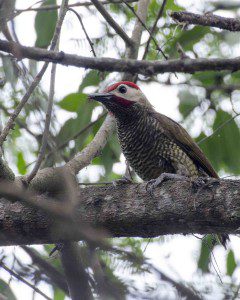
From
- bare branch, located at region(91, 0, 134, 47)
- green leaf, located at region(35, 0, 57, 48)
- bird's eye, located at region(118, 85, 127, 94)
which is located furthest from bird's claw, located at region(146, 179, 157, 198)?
bird's eye, located at region(118, 85, 127, 94)

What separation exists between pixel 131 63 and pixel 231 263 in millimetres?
2158

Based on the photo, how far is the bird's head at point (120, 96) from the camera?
4.91m

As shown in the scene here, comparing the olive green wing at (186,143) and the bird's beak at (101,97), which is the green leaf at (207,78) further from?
the bird's beak at (101,97)

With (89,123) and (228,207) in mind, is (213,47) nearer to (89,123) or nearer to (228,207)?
(89,123)

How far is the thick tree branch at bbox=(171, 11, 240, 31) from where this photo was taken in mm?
2834

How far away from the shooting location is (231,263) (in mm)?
3812

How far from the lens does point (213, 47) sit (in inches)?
185

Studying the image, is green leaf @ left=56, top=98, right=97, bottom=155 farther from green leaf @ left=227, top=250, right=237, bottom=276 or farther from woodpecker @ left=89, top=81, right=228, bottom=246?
green leaf @ left=227, top=250, right=237, bottom=276

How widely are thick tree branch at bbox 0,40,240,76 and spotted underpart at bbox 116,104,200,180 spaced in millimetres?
2531

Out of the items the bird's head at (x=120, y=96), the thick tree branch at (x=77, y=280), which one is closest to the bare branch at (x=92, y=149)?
the bird's head at (x=120, y=96)

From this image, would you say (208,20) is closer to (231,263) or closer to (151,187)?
(151,187)

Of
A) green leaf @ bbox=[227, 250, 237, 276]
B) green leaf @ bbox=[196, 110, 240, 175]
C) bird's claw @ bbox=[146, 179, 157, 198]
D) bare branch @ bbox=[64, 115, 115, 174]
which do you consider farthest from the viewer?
green leaf @ bbox=[196, 110, 240, 175]

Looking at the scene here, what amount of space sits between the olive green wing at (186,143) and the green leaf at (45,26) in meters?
1.27

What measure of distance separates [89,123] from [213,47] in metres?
1.22
